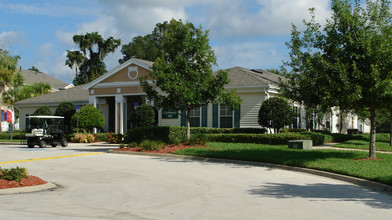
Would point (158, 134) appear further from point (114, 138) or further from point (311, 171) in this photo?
point (311, 171)

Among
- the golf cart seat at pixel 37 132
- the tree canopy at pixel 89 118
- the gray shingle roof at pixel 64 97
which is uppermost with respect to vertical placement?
the gray shingle roof at pixel 64 97

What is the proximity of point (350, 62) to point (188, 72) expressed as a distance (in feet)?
27.1

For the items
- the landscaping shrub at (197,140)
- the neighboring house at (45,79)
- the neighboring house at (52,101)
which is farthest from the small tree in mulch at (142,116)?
the neighboring house at (45,79)

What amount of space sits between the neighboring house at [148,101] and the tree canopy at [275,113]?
1.21 m

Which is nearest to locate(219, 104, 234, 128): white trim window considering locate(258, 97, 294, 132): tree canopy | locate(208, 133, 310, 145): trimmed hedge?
locate(208, 133, 310, 145): trimmed hedge

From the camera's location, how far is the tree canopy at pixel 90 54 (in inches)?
2662

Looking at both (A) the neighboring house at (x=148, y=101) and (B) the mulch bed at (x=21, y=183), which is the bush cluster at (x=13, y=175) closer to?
(B) the mulch bed at (x=21, y=183)

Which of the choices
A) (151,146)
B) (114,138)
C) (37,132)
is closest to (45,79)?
(114,138)

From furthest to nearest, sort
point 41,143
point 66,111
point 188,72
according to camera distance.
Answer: point 66,111
point 41,143
point 188,72

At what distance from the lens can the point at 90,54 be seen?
69.3m

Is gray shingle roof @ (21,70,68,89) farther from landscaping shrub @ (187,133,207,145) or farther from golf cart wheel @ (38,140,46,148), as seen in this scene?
landscaping shrub @ (187,133,207,145)

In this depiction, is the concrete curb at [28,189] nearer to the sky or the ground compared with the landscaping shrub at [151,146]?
nearer to the ground

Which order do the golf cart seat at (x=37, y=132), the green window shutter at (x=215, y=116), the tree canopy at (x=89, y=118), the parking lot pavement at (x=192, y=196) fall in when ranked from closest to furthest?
the parking lot pavement at (x=192, y=196) → the golf cart seat at (x=37, y=132) → the green window shutter at (x=215, y=116) → the tree canopy at (x=89, y=118)

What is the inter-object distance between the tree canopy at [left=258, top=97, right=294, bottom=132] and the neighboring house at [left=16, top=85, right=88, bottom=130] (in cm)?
1913
